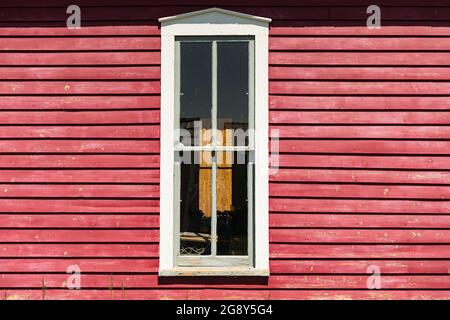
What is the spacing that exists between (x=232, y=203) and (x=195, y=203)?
36cm

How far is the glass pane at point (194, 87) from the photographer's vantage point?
15.4 ft

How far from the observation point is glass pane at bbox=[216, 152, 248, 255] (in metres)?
4.65

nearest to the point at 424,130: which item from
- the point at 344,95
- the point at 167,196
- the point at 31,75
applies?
the point at 344,95

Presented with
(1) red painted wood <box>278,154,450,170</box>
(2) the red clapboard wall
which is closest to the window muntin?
(2) the red clapboard wall

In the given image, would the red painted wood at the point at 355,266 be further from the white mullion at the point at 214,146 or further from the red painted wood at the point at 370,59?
the red painted wood at the point at 370,59

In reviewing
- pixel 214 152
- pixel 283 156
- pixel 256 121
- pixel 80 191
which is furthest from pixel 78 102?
pixel 283 156

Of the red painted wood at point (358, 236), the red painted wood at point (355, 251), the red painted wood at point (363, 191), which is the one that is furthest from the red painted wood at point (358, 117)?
the red painted wood at point (355, 251)

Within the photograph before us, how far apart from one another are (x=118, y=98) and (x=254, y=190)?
5.20ft

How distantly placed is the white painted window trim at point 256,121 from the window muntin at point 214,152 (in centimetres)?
6

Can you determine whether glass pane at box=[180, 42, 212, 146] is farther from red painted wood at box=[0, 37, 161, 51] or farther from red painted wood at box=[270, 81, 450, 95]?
red painted wood at box=[270, 81, 450, 95]

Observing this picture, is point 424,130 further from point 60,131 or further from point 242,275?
point 60,131

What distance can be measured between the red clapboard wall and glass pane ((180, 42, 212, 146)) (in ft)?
0.95

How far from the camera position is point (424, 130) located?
15.1 ft

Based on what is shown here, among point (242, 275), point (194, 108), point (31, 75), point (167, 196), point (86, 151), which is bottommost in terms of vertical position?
point (242, 275)
